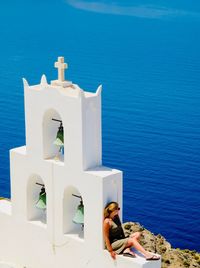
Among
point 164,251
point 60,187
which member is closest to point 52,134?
point 60,187

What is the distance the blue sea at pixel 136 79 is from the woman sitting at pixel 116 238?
12.8 m

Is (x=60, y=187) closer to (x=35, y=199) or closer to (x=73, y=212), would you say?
(x=73, y=212)

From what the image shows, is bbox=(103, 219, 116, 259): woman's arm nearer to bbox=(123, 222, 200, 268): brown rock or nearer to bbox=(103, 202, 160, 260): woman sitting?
bbox=(103, 202, 160, 260): woman sitting

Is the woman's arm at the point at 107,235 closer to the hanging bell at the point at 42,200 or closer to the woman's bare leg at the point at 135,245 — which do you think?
the woman's bare leg at the point at 135,245

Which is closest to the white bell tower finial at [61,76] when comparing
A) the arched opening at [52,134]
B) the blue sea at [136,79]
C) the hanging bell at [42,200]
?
the arched opening at [52,134]

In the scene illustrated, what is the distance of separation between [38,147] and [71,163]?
890 millimetres

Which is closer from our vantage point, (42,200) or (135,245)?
(135,245)

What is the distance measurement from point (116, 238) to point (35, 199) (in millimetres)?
2191

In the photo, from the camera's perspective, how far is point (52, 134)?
13164 mm

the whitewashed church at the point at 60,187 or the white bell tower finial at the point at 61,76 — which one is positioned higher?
the white bell tower finial at the point at 61,76

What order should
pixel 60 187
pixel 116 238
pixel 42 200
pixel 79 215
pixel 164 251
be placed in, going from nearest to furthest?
pixel 116 238 → pixel 79 215 → pixel 60 187 → pixel 42 200 → pixel 164 251

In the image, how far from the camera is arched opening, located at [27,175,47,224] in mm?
13617

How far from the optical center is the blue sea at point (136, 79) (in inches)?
1102

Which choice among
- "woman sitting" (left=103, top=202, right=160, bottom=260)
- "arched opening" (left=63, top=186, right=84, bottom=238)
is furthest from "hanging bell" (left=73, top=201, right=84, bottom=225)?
"woman sitting" (left=103, top=202, right=160, bottom=260)
